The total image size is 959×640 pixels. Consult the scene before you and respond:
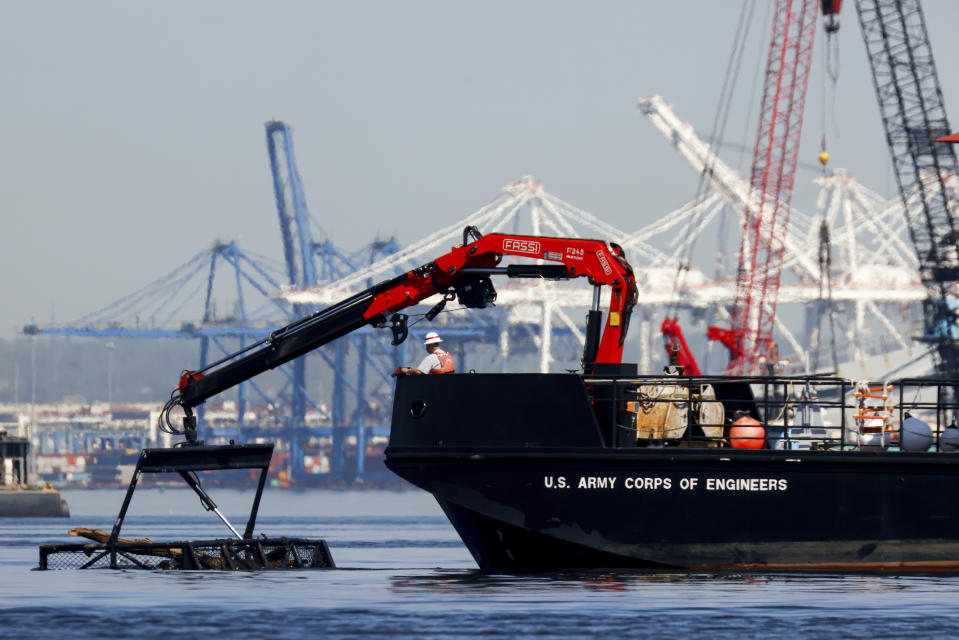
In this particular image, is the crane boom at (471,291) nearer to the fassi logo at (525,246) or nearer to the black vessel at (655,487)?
the fassi logo at (525,246)

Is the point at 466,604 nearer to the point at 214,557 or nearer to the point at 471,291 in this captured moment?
the point at 471,291

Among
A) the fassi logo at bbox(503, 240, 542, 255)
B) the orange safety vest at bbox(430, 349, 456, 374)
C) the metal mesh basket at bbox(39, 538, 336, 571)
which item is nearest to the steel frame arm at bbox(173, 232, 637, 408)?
the fassi logo at bbox(503, 240, 542, 255)

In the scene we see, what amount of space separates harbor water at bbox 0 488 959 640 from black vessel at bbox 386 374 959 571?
1.11ft

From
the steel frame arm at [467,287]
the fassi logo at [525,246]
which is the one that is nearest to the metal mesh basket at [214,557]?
the steel frame arm at [467,287]

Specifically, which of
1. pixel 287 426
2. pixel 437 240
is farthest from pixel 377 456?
pixel 437 240

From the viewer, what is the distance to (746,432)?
22.2m

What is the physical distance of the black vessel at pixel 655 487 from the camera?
2112 cm

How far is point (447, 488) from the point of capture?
2156 centimetres

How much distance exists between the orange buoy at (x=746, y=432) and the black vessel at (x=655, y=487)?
453mm

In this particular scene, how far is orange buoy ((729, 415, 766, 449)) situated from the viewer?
71.8 feet

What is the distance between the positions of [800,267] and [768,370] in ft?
233

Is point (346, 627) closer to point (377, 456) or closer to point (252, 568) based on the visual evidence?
point (252, 568)

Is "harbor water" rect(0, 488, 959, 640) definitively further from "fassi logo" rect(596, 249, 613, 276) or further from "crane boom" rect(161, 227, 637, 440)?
"fassi logo" rect(596, 249, 613, 276)

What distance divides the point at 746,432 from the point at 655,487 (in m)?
1.70
